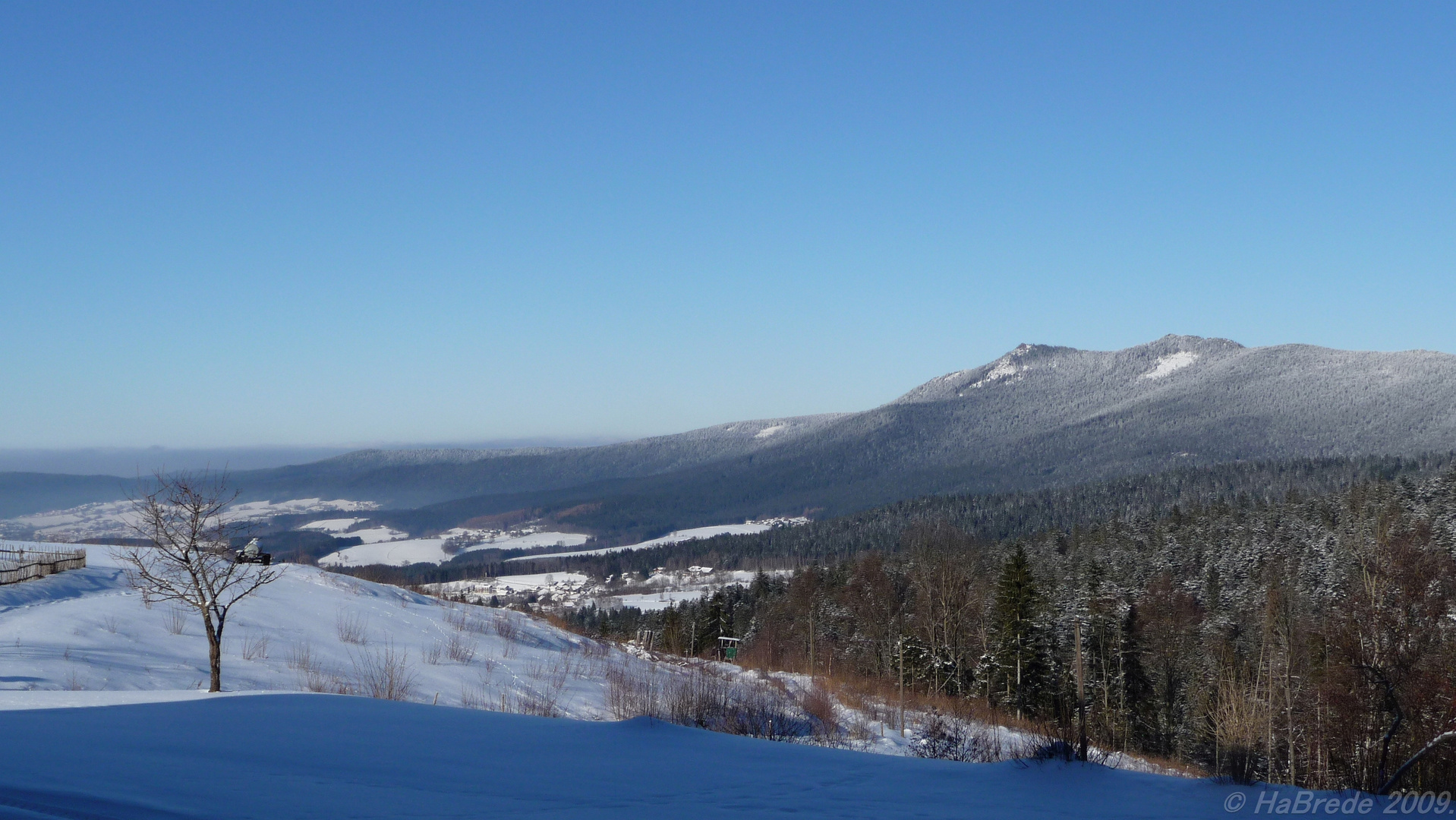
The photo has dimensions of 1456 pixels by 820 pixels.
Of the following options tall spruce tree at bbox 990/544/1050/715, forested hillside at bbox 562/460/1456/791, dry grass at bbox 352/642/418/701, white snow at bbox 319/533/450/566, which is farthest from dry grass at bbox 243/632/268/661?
white snow at bbox 319/533/450/566

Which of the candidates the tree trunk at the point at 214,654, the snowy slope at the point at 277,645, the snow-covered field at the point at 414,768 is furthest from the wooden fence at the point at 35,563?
the tree trunk at the point at 214,654

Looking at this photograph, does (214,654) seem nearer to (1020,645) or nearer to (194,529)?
(194,529)

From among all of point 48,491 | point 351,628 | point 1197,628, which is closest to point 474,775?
point 351,628

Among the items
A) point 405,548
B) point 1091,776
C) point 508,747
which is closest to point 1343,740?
point 1091,776

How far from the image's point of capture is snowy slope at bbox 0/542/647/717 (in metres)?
11.3

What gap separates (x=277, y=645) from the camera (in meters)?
14.6

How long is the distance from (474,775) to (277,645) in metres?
10.6

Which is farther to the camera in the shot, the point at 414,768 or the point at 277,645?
the point at 277,645

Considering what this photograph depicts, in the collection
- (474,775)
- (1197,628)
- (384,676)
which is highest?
(474,775)

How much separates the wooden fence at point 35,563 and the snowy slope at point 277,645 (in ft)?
1.05

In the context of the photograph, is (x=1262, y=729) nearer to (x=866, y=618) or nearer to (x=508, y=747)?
(x=866, y=618)

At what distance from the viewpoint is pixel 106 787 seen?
457 cm

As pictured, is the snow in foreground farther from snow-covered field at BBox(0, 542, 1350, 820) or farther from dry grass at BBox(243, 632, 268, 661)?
dry grass at BBox(243, 632, 268, 661)

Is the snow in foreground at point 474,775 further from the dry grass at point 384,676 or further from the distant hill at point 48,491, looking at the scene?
the distant hill at point 48,491
